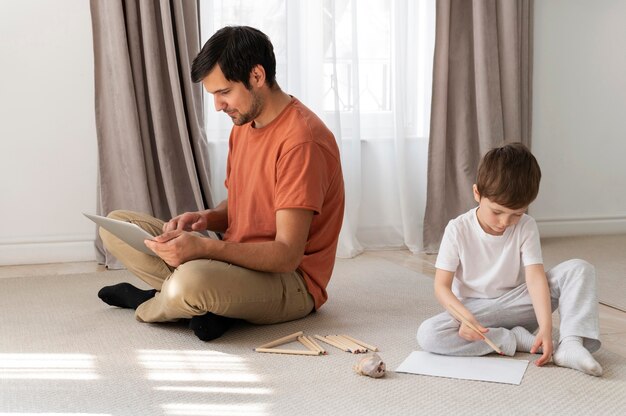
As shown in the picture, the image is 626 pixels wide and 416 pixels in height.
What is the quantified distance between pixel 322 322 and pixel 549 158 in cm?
217

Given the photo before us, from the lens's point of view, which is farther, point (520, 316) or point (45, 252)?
point (45, 252)

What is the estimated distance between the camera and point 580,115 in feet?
13.8

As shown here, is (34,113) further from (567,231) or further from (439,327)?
(567,231)

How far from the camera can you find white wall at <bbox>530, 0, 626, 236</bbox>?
4.10 m

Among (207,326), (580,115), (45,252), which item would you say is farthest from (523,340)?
(580,115)

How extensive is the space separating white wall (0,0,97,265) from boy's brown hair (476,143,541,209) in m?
2.09

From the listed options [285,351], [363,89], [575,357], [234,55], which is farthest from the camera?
[363,89]

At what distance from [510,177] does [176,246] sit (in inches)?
34.4

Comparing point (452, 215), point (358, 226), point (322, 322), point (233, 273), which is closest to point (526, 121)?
point (452, 215)

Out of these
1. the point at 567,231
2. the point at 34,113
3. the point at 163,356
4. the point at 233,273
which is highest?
the point at 34,113

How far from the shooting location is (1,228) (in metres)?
3.53

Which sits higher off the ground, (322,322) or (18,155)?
(18,155)

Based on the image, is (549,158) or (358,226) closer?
(358,226)

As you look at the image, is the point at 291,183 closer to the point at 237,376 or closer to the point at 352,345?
the point at 352,345
